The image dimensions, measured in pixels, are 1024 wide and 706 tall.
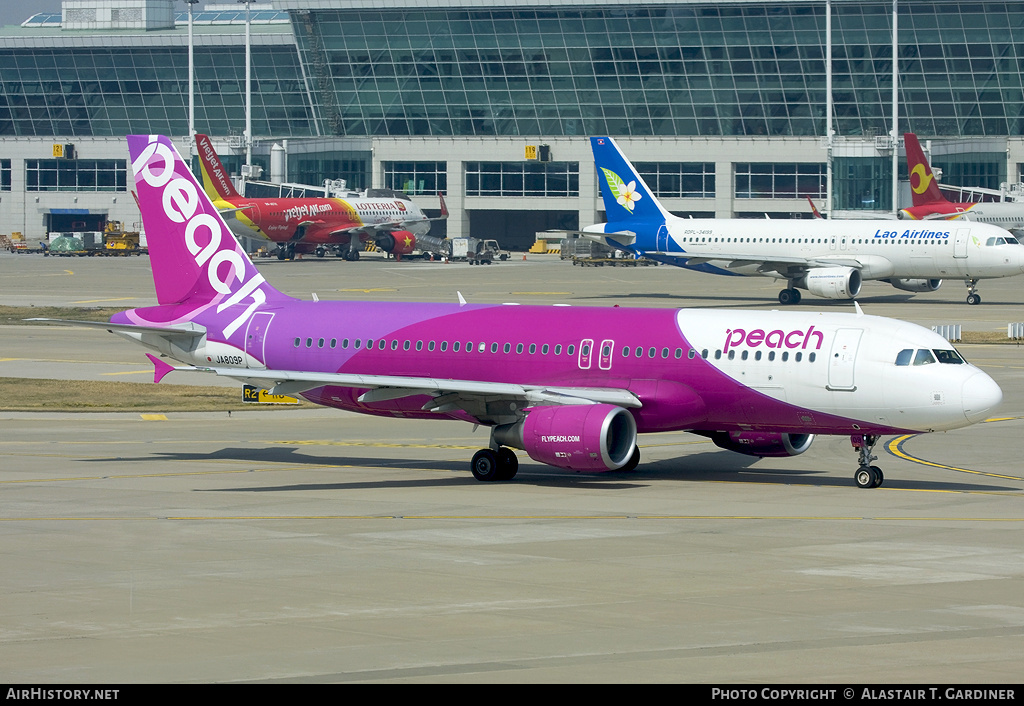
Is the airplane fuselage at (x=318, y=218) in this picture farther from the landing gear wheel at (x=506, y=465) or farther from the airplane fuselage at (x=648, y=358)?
the landing gear wheel at (x=506, y=465)

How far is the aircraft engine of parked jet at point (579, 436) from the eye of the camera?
3052cm

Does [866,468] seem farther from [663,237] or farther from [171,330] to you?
[663,237]

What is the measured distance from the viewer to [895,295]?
91.6 meters

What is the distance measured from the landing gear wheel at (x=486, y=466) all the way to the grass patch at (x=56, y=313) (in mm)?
44436

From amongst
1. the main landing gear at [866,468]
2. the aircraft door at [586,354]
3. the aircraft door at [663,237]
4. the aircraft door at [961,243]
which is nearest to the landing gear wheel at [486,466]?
the aircraft door at [586,354]

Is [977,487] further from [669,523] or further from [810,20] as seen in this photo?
[810,20]

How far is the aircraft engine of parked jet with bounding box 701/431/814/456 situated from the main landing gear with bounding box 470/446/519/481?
4836mm

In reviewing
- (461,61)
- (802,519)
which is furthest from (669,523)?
(461,61)

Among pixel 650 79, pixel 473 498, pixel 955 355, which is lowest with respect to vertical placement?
pixel 473 498

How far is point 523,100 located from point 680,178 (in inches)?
734

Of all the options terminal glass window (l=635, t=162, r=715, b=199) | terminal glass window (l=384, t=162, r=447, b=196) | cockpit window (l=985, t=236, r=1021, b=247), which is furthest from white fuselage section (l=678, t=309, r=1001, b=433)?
terminal glass window (l=384, t=162, r=447, b=196)

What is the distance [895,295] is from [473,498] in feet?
218

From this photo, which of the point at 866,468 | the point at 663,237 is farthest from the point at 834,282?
the point at 866,468

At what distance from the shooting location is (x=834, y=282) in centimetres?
8062
